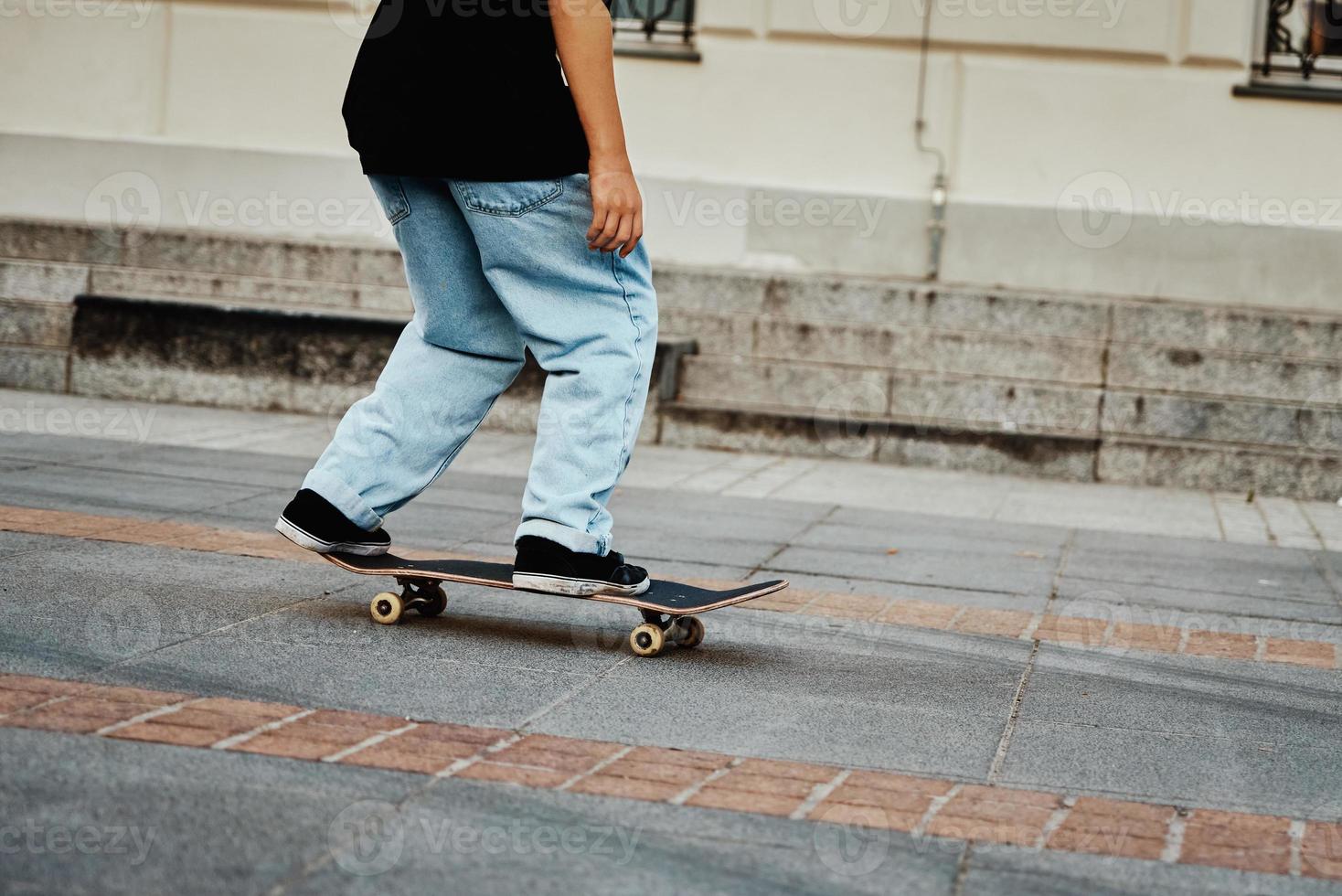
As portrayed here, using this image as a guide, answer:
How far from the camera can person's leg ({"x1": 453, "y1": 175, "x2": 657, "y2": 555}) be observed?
3.63m

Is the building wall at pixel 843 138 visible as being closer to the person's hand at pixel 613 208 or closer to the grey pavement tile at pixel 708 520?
the grey pavement tile at pixel 708 520

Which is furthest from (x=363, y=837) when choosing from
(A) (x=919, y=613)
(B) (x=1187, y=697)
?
(A) (x=919, y=613)

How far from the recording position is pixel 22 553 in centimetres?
442

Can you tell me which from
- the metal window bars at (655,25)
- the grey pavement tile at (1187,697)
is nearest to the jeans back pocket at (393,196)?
the grey pavement tile at (1187,697)

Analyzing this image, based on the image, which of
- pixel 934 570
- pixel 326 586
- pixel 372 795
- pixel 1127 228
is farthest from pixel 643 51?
pixel 372 795

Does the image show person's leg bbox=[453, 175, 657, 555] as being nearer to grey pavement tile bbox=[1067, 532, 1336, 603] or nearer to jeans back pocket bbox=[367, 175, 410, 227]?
jeans back pocket bbox=[367, 175, 410, 227]

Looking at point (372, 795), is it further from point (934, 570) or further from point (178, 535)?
point (934, 570)

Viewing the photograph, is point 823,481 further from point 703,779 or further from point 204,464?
point 703,779

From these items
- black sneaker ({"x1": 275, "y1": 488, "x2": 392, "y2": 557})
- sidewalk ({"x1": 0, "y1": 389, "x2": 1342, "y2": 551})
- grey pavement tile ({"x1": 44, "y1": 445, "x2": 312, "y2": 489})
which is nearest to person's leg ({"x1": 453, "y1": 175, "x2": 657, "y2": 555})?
black sneaker ({"x1": 275, "y1": 488, "x2": 392, "y2": 557})

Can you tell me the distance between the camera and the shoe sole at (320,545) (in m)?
3.77

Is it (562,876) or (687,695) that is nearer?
(562,876)

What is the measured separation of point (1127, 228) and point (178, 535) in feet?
21.4

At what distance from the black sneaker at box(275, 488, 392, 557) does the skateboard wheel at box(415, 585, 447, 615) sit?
0.89 ft

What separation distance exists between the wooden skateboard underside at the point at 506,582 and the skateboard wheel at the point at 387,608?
0.06 m
